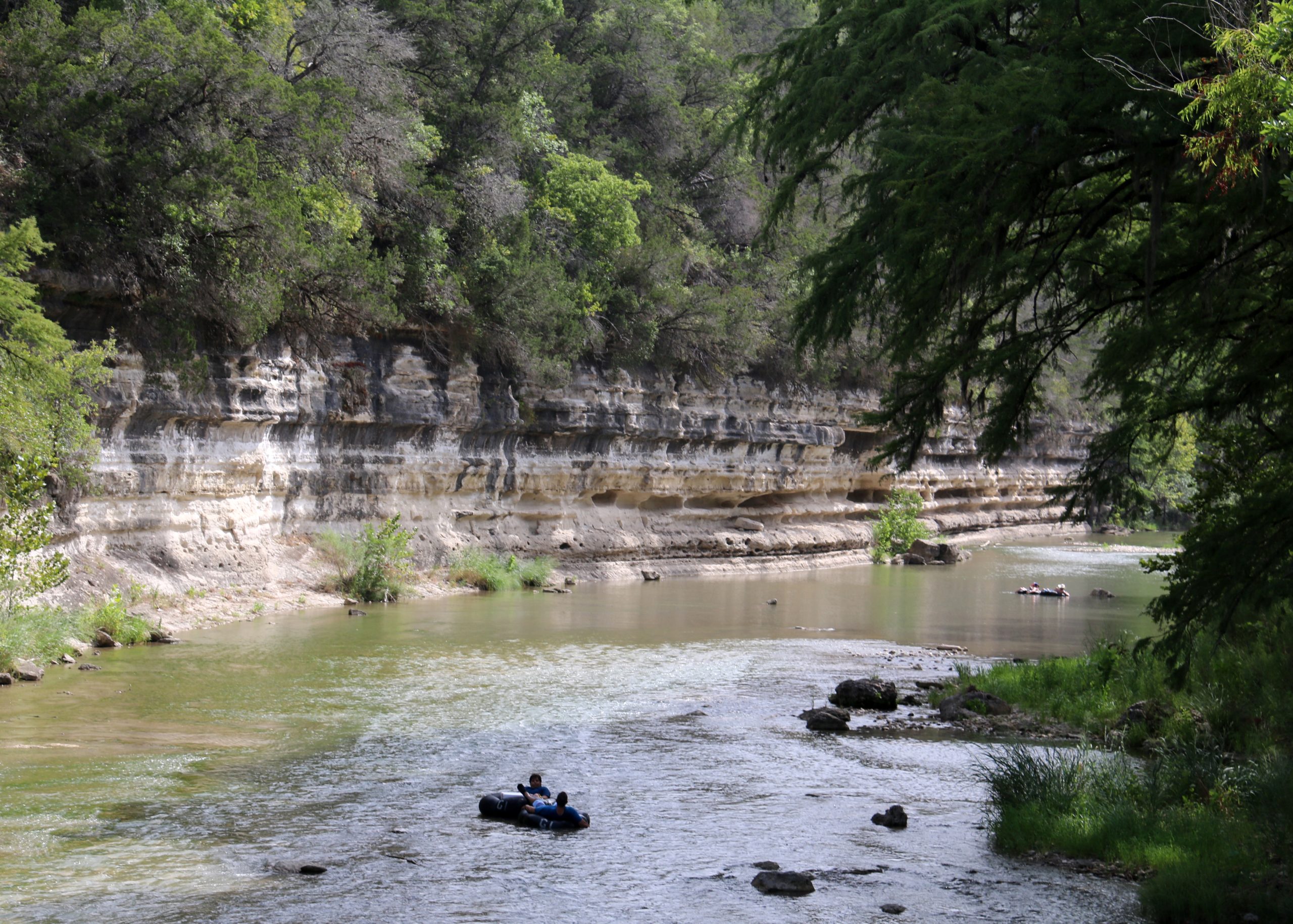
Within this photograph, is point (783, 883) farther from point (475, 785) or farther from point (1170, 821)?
point (475, 785)

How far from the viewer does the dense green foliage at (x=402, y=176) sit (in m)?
20.2

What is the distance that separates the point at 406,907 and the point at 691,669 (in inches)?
445

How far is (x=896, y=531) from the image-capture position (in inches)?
1778

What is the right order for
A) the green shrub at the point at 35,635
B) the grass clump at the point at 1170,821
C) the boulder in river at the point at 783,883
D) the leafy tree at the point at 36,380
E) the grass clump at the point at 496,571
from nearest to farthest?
the grass clump at the point at 1170,821 → the boulder in river at the point at 783,883 → the leafy tree at the point at 36,380 → the green shrub at the point at 35,635 → the grass clump at the point at 496,571

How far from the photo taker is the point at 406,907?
25.8ft

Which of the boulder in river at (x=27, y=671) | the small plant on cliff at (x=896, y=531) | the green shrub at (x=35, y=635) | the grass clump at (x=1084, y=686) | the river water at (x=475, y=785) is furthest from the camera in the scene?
the small plant on cliff at (x=896, y=531)

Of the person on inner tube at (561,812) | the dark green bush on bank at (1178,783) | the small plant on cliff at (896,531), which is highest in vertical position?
the dark green bush on bank at (1178,783)

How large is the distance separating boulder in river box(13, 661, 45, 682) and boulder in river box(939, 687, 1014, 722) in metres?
12.2

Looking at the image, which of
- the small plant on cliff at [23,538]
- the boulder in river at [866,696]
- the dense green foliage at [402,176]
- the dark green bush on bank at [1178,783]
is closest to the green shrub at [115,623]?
the small plant on cliff at [23,538]

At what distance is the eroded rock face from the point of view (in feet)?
72.8

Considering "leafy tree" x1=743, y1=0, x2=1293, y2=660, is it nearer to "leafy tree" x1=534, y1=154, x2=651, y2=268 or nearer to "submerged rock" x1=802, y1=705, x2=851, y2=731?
"submerged rock" x1=802, y1=705, x2=851, y2=731

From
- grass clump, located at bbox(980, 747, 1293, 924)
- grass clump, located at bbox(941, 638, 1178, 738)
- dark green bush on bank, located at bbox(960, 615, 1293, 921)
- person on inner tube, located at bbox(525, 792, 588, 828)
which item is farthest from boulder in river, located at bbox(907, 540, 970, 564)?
person on inner tube, located at bbox(525, 792, 588, 828)

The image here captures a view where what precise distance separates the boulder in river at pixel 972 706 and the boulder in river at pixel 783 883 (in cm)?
668

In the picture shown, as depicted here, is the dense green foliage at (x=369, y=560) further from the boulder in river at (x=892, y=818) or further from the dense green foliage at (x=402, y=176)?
the boulder in river at (x=892, y=818)
